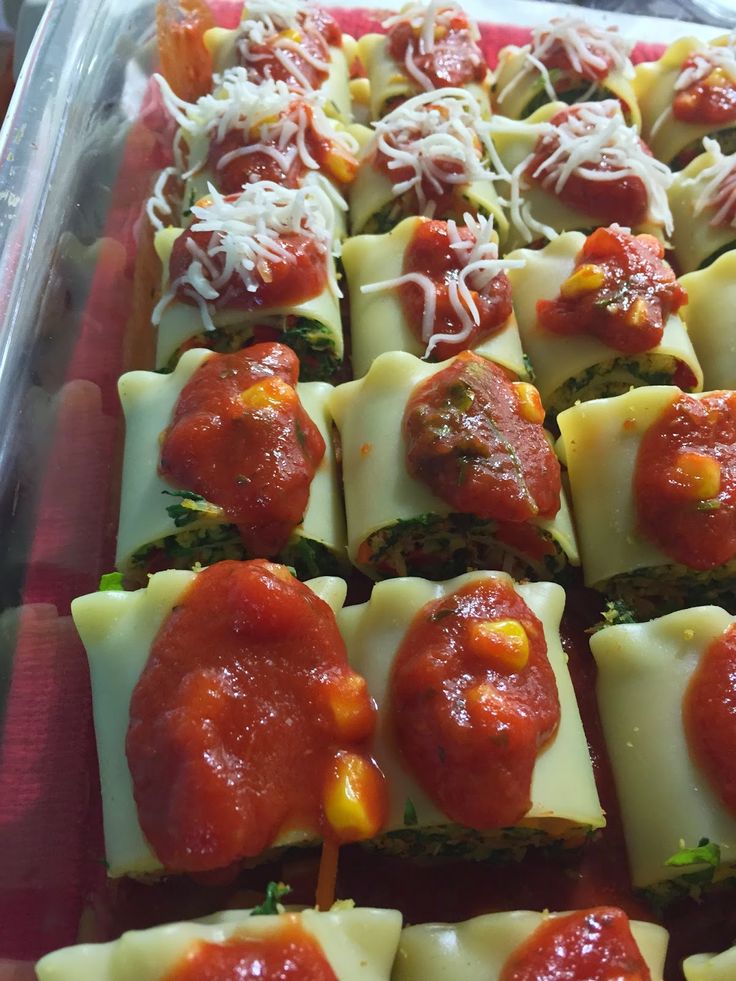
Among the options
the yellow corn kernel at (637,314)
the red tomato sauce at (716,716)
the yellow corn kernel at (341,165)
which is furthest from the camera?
the yellow corn kernel at (341,165)

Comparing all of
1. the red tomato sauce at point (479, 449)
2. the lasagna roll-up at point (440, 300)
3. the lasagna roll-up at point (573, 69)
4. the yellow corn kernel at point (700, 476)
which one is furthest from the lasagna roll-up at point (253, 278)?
the lasagna roll-up at point (573, 69)

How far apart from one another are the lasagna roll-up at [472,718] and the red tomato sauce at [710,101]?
2785 mm

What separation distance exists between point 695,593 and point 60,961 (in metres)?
2.23

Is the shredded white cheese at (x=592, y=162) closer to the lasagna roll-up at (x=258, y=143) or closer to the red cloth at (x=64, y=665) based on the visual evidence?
the lasagna roll-up at (x=258, y=143)

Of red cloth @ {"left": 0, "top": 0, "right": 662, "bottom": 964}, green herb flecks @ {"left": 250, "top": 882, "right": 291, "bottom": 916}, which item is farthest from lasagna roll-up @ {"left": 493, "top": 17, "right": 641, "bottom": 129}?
green herb flecks @ {"left": 250, "top": 882, "right": 291, "bottom": 916}

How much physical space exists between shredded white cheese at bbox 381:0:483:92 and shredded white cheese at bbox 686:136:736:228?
1358 mm

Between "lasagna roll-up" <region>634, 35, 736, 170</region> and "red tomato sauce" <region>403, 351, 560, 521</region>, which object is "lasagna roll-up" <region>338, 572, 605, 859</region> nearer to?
"red tomato sauce" <region>403, 351, 560, 521</region>

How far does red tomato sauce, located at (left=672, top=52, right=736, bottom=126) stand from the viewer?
410 cm

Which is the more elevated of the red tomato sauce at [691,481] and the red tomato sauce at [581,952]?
the red tomato sauce at [691,481]

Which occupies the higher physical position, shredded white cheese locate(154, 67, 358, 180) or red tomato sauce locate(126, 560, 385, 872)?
shredded white cheese locate(154, 67, 358, 180)

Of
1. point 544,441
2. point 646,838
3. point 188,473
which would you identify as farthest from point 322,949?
point 544,441

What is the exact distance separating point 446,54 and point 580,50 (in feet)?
2.14

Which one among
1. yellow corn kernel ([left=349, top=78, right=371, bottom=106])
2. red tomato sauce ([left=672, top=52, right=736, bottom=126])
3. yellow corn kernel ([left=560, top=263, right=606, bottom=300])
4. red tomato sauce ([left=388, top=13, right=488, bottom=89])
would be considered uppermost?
red tomato sauce ([left=388, top=13, right=488, bottom=89])

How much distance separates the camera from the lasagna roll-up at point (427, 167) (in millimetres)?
3629
